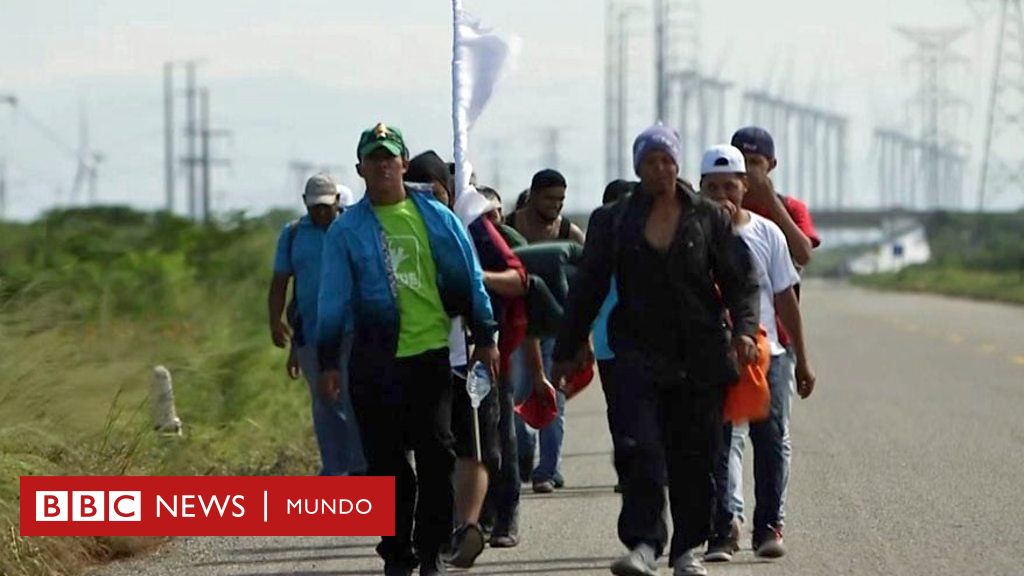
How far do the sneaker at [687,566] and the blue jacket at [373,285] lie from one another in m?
1.32

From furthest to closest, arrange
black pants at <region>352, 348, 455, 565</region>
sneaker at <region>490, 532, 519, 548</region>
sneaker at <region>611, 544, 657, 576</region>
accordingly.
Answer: sneaker at <region>490, 532, 519, 548</region> < black pants at <region>352, 348, 455, 565</region> < sneaker at <region>611, 544, 657, 576</region>

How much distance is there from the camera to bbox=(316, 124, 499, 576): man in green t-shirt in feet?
34.8

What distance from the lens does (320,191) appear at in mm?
14195

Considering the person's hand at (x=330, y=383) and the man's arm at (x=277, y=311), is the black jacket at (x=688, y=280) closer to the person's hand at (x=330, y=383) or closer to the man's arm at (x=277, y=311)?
the person's hand at (x=330, y=383)

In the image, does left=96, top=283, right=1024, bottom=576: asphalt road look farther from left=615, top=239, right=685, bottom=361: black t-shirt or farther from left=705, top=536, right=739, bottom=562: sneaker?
left=615, top=239, right=685, bottom=361: black t-shirt

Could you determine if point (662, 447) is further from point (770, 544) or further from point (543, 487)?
point (543, 487)

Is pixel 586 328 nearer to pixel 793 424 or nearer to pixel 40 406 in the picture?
pixel 40 406

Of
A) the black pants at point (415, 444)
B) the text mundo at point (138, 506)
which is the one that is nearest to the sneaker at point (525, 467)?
the text mundo at point (138, 506)

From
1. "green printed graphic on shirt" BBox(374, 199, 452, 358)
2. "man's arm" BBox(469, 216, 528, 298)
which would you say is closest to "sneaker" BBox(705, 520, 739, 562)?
"man's arm" BBox(469, 216, 528, 298)

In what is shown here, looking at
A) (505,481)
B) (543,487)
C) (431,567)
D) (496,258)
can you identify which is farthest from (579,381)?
(543,487)

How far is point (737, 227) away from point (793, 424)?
29.7 ft

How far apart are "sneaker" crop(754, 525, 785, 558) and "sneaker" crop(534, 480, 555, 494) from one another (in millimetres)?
3403

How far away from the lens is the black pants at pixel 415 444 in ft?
35.0

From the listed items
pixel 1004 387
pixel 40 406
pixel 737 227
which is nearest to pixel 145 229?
pixel 1004 387
